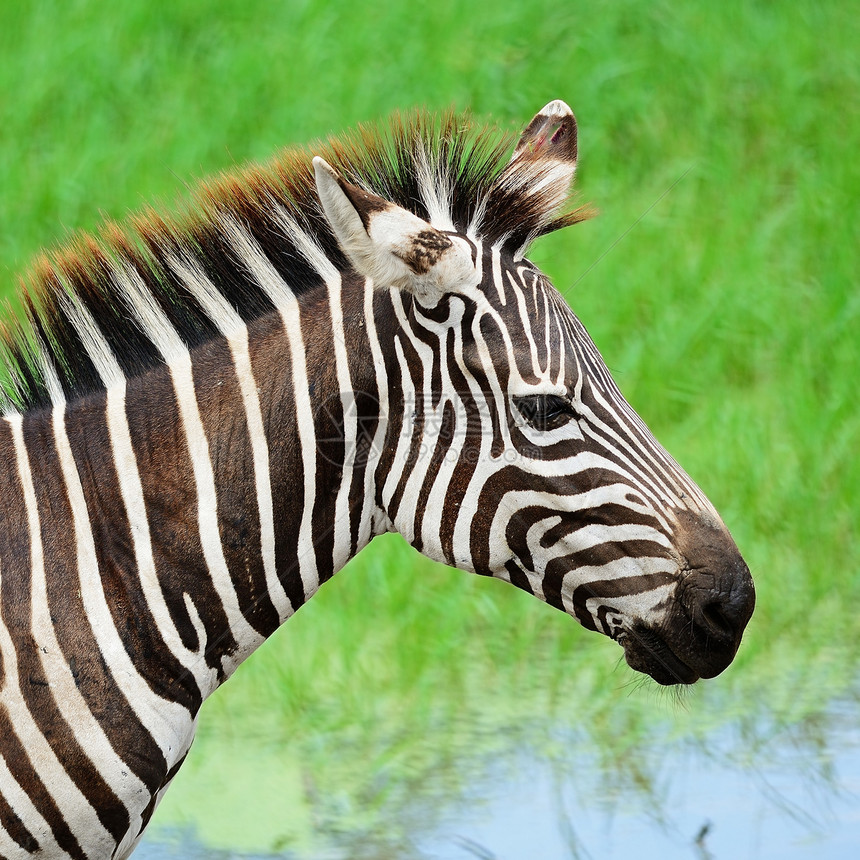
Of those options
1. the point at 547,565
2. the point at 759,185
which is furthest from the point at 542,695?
the point at 759,185

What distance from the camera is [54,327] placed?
3.51 m

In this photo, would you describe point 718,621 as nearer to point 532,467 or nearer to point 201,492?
point 532,467

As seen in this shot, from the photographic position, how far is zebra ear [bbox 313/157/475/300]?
3.18 meters

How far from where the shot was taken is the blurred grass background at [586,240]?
675cm

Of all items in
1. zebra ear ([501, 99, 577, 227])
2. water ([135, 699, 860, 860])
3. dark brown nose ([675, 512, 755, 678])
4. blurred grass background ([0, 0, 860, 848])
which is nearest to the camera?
dark brown nose ([675, 512, 755, 678])

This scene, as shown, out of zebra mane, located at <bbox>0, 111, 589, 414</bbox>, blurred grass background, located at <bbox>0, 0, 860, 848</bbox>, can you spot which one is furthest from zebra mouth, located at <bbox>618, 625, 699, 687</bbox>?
blurred grass background, located at <bbox>0, 0, 860, 848</bbox>

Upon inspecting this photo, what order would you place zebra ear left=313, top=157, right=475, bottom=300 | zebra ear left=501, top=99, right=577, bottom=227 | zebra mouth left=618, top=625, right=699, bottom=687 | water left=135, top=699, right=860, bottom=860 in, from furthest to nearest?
water left=135, top=699, right=860, bottom=860 → zebra ear left=501, top=99, right=577, bottom=227 → zebra mouth left=618, top=625, right=699, bottom=687 → zebra ear left=313, top=157, right=475, bottom=300

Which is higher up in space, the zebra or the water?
the zebra

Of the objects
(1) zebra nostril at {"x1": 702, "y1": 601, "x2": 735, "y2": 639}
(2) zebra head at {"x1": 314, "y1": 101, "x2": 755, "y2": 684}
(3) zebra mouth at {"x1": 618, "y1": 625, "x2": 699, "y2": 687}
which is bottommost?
(3) zebra mouth at {"x1": 618, "y1": 625, "x2": 699, "y2": 687}

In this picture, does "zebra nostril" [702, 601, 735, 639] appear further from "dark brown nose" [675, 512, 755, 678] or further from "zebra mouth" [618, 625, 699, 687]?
"zebra mouth" [618, 625, 699, 687]

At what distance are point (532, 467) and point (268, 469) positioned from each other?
30.6 inches

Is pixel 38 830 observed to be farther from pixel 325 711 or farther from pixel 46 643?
pixel 325 711

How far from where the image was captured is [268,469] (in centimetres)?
340

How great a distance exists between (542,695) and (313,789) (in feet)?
4.88
